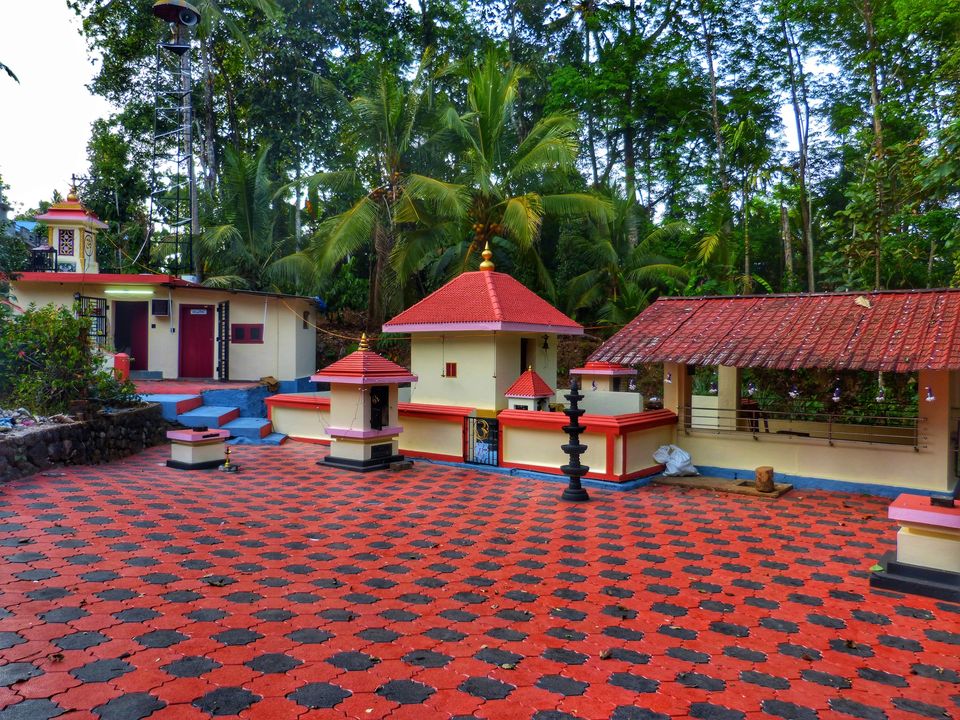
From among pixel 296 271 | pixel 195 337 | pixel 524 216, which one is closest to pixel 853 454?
pixel 524 216

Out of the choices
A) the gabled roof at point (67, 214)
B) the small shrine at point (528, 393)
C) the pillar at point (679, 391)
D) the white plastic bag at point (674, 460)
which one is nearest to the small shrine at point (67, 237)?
the gabled roof at point (67, 214)

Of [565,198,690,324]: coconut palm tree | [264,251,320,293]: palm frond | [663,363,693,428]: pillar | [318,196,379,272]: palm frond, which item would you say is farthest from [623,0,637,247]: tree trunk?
[663,363,693,428]: pillar

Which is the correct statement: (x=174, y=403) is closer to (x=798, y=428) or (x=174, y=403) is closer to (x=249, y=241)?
(x=249, y=241)

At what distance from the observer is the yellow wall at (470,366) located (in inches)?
495

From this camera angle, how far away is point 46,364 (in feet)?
36.7

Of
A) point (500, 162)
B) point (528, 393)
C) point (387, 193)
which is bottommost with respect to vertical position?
point (528, 393)

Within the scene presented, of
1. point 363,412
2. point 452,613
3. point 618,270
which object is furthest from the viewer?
point 618,270

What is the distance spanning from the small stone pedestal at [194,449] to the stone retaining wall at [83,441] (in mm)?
1154

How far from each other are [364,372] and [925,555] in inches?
329

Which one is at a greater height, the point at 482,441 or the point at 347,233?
the point at 347,233

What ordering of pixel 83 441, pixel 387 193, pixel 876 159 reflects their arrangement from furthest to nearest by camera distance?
pixel 387 193
pixel 876 159
pixel 83 441

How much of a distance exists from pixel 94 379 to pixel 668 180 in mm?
20890

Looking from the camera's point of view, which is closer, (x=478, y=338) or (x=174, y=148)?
(x=478, y=338)

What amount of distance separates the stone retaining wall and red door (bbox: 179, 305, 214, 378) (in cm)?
487
